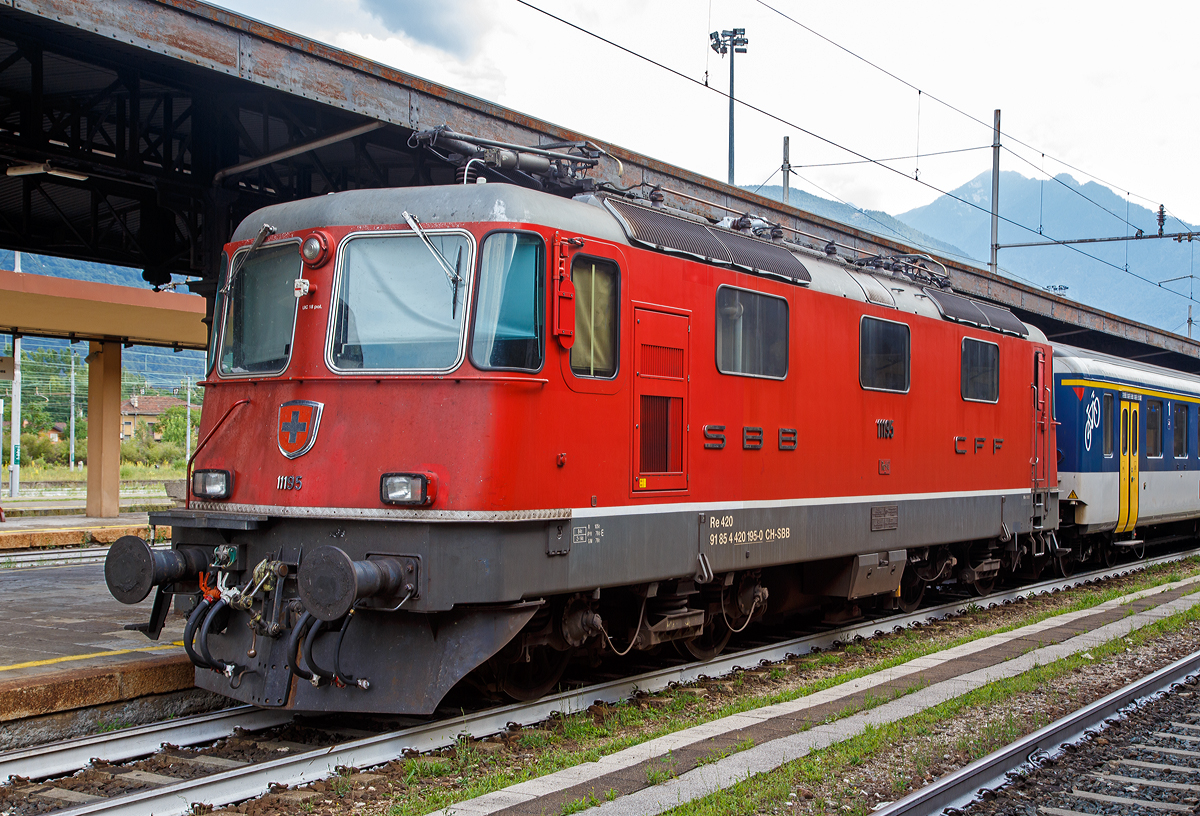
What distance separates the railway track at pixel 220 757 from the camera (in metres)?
5.55

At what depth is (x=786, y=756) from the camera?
6215 millimetres

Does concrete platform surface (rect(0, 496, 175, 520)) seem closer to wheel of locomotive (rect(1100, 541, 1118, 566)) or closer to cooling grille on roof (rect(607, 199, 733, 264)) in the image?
wheel of locomotive (rect(1100, 541, 1118, 566))

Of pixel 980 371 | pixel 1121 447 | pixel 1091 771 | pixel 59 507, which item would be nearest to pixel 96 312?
pixel 59 507

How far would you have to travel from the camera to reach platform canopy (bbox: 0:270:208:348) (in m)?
21.0

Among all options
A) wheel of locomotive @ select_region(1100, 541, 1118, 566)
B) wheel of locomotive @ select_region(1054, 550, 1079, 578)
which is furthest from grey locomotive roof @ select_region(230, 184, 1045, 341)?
wheel of locomotive @ select_region(1100, 541, 1118, 566)

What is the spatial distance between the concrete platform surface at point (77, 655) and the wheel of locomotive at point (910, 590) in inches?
312

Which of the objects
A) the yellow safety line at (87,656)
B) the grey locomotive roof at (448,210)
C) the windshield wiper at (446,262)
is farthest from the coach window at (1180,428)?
the yellow safety line at (87,656)

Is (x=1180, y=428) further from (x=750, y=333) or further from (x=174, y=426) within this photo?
(x=174, y=426)

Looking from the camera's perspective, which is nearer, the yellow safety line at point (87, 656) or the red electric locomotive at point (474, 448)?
the red electric locomotive at point (474, 448)

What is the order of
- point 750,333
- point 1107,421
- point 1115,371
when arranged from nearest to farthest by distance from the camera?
point 750,333, point 1107,421, point 1115,371

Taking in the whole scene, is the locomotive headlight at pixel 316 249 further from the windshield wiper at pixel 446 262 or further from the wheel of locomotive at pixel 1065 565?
the wheel of locomotive at pixel 1065 565

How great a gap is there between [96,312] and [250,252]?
646 inches

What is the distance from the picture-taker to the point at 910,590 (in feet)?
42.4

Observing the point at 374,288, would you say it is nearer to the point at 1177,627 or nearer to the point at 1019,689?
the point at 1019,689
